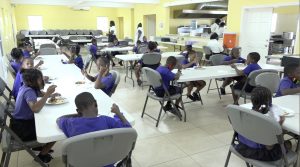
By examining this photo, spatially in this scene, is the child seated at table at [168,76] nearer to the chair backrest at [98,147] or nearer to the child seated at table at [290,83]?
the child seated at table at [290,83]

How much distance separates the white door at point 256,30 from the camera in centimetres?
680

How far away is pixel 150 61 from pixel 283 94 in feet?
10.5

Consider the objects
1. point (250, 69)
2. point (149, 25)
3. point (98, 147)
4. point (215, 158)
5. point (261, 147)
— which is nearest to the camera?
point (98, 147)

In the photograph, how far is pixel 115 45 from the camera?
838 centimetres

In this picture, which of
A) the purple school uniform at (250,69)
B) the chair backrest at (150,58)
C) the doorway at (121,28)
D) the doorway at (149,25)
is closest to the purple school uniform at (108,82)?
the purple school uniform at (250,69)

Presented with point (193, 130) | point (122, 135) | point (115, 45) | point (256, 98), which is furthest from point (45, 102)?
point (115, 45)

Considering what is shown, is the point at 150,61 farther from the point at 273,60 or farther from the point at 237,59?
A: the point at 273,60

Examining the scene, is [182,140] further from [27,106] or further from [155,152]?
[27,106]

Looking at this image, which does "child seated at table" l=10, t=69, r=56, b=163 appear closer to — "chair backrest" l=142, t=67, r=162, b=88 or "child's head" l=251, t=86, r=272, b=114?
"chair backrest" l=142, t=67, r=162, b=88

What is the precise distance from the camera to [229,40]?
760 cm

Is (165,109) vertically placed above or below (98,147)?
below

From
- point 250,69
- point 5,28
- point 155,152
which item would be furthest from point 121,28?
point 155,152

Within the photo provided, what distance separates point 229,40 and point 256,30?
30.9 inches

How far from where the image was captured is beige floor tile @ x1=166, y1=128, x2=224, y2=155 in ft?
9.36
